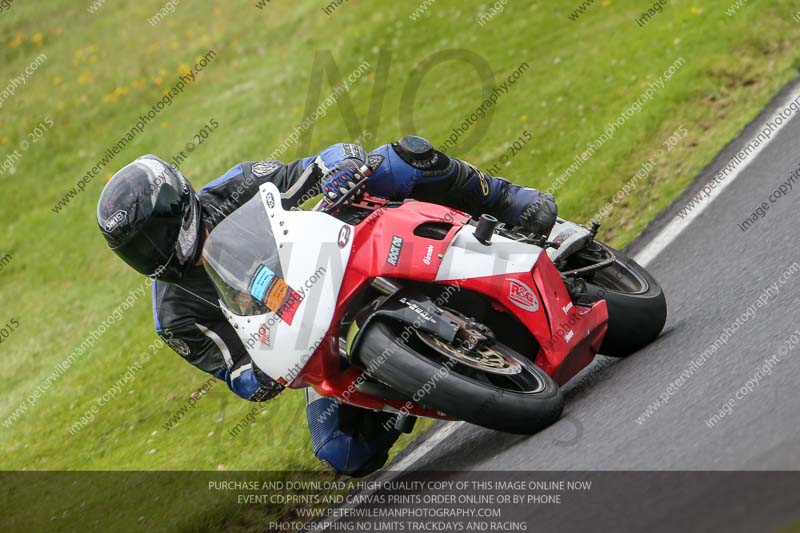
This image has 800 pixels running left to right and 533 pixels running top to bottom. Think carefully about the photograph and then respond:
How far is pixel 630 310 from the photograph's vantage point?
6.01 metres

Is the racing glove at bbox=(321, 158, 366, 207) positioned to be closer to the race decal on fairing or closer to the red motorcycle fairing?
the red motorcycle fairing

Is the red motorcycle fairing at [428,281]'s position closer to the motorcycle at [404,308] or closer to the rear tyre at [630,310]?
the motorcycle at [404,308]

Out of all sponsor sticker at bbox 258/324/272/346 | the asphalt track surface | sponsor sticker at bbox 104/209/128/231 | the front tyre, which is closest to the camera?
the asphalt track surface

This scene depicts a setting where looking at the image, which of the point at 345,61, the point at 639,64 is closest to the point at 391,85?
the point at 345,61

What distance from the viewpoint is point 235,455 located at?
320 inches

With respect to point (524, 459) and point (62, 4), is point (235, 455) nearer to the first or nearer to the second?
point (524, 459)

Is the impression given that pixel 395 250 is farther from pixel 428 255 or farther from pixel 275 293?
pixel 275 293

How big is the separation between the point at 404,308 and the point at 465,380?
46cm

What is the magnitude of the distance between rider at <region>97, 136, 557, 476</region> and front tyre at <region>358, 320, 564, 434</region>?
94 cm

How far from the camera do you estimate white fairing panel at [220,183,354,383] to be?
5.00 meters

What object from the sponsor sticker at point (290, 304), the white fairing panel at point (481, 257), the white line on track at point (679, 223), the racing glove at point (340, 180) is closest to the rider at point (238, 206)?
the racing glove at point (340, 180)

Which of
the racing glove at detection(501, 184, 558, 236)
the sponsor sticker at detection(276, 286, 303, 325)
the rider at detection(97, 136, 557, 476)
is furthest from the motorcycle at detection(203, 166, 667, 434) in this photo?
the racing glove at detection(501, 184, 558, 236)

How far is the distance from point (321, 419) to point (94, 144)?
1251cm

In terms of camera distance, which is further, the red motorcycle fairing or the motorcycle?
the red motorcycle fairing
